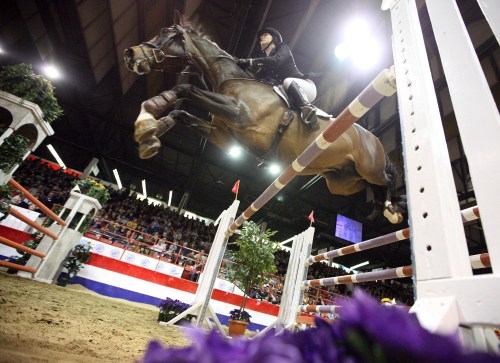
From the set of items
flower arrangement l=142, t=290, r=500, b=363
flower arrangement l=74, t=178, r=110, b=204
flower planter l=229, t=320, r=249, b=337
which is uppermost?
flower arrangement l=74, t=178, r=110, b=204

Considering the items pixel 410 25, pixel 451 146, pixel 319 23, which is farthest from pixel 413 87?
pixel 451 146

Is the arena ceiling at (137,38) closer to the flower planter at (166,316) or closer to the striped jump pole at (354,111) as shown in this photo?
the striped jump pole at (354,111)

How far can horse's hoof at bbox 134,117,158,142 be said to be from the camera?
1.76 m

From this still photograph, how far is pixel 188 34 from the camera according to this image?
8.66ft

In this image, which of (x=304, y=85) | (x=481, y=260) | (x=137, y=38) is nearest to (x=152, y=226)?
(x=137, y=38)

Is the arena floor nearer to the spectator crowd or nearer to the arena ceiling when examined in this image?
the arena ceiling

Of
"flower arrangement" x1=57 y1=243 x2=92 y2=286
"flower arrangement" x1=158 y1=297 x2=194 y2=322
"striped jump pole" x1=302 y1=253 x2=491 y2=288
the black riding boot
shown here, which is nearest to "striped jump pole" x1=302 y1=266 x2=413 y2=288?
"striped jump pole" x1=302 y1=253 x2=491 y2=288

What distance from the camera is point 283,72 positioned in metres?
2.85

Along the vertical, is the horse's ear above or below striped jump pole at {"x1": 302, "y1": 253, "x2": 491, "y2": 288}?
above

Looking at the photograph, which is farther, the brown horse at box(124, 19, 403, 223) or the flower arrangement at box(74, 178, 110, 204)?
the flower arrangement at box(74, 178, 110, 204)

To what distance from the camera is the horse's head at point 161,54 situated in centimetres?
211

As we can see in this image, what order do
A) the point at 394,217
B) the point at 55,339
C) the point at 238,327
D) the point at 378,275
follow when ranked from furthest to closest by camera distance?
the point at 238,327
the point at 394,217
the point at 378,275
the point at 55,339

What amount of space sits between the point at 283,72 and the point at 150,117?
165 cm

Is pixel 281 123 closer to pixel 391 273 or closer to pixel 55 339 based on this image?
pixel 391 273
